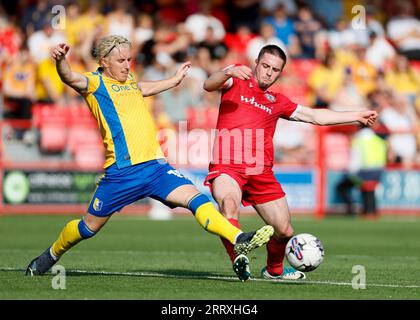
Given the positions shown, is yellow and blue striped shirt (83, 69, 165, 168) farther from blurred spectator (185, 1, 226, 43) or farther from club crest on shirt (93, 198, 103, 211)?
blurred spectator (185, 1, 226, 43)

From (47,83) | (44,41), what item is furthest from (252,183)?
(44,41)

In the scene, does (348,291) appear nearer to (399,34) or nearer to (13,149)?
(13,149)

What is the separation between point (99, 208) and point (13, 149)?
11541 millimetres

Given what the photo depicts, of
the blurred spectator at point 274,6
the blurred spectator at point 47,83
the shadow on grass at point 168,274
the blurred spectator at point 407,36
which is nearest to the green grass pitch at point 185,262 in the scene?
the shadow on grass at point 168,274

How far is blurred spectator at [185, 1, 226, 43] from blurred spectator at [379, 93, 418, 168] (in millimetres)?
4520

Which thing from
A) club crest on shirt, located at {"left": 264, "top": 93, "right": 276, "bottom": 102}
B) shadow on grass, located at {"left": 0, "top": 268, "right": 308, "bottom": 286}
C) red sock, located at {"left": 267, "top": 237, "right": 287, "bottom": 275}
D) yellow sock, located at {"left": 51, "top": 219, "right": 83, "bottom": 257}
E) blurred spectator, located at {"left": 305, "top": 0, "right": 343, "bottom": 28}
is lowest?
shadow on grass, located at {"left": 0, "top": 268, "right": 308, "bottom": 286}

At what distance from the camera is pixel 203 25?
25125 mm

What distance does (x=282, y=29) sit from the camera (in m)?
25.8

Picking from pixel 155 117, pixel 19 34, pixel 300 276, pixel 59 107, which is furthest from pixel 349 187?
pixel 300 276

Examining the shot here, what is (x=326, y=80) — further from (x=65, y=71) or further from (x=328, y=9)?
(x=65, y=71)

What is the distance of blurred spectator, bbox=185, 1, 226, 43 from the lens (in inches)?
983

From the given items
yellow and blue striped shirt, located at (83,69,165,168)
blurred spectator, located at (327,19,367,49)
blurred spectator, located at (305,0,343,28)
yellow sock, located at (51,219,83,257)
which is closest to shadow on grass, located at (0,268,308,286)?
yellow sock, located at (51,219,83,257)

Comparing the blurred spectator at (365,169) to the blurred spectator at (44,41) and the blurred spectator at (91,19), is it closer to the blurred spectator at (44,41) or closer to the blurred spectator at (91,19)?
the blurred spectator at (91,19)

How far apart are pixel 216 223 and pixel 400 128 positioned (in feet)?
51.1
